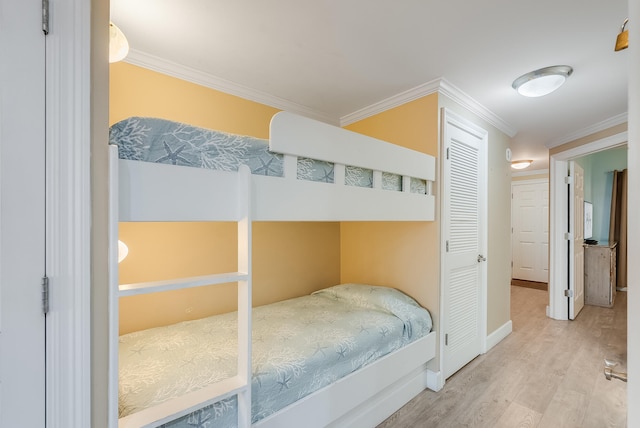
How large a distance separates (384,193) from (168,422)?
1469 mm

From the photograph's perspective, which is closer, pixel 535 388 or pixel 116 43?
pixel 116 43

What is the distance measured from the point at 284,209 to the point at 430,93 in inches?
66.0

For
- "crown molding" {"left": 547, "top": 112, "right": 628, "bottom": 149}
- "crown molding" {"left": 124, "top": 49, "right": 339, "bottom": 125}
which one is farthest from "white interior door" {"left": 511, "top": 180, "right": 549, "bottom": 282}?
"crown molding" {"left": 124, "top": 49, "right": 339, "bottom": 125}

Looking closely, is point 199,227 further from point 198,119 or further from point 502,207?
point 502,207

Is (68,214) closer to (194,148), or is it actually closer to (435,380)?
(194,148)

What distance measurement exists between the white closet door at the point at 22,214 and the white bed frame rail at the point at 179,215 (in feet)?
0.49

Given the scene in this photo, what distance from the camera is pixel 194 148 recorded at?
39.9 inches

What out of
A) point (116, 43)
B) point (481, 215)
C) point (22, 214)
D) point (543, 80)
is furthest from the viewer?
point (481, 215)

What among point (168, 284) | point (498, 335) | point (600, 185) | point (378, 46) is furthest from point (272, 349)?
point (600, 185)

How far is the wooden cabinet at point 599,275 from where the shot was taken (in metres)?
3.96

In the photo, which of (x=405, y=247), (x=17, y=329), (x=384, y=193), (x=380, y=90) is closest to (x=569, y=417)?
(x=405, y=247)

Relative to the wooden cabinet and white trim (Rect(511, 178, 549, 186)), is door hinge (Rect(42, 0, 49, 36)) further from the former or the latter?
white trim (Rect(511, 178, 549, 186))

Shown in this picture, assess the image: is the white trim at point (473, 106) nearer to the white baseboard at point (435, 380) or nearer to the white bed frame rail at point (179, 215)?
the white bed frame rail at point (179, 215)

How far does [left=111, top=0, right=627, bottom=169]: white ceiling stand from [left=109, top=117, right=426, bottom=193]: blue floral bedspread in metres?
0.79
